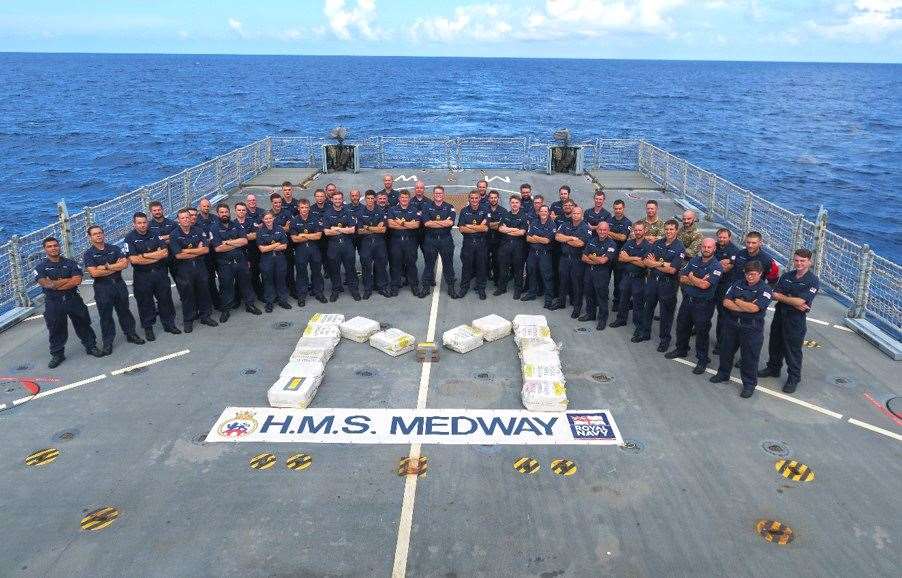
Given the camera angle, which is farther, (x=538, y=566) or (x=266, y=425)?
(x=266, y=425)

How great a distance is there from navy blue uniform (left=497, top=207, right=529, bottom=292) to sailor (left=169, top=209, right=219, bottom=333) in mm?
5428

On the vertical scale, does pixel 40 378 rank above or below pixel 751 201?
below

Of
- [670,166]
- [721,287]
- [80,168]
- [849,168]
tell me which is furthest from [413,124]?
[721,287]

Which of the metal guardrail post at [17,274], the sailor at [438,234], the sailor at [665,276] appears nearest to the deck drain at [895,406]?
the sailor at [665,276]

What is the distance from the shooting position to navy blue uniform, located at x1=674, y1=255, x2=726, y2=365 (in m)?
9.05

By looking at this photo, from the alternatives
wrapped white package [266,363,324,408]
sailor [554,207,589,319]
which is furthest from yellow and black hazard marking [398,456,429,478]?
sailor [554,207,589,319]

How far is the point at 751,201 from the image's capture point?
14516 mm

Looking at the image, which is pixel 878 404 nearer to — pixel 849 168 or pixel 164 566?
pixel 164 566

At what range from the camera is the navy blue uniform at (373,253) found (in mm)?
11758

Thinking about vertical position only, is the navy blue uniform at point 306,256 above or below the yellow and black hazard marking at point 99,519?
above

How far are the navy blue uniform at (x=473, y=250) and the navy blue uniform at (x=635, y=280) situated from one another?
279cm

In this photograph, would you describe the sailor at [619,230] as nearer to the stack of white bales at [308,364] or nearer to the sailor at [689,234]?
the sailor at [689,234]

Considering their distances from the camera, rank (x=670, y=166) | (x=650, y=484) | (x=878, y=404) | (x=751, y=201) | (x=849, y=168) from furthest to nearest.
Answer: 1. (x=849, y=168)
2. (x=670, y=166)
3. (x=751, y=201)
4. (x=878, y=404)
5. (x=650, y=484)

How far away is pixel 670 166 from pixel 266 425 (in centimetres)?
1729
